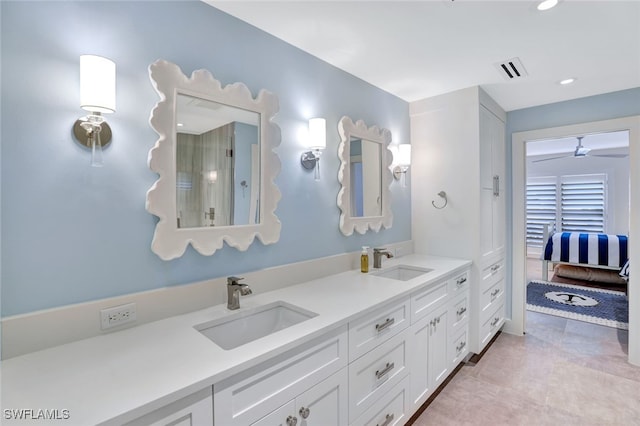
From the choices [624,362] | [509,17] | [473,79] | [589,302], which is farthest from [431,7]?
[589,302]

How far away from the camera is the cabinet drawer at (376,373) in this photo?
1.43 metres

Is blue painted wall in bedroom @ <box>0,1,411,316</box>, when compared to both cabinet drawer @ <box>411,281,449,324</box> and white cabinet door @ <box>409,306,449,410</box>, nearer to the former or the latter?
cabinet drawer @ <box>411,281,449,324</box>

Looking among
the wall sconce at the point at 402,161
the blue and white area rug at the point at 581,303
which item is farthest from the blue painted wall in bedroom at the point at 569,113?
the wall sconce at the point at 402,161

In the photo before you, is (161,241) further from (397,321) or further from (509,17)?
(509,17)

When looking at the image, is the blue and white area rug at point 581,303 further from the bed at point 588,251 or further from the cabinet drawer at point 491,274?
the cabinet drawer at point 491,274

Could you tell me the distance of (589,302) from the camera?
4.05 metres

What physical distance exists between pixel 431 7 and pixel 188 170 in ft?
4.77

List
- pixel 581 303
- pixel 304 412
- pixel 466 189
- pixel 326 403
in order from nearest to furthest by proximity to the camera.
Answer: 1. pixel 304 412
2. pixel 326 403
3. pixel 466 189
4. pixel 581 303

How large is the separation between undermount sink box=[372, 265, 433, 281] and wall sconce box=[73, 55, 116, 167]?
6.11ft

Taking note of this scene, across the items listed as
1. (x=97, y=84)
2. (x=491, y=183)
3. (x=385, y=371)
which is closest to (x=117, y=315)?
(x=97, y=84)

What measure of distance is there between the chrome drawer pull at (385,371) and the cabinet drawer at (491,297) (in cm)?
140

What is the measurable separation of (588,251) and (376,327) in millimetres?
5219

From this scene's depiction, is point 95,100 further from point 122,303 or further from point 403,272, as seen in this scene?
point 403,272

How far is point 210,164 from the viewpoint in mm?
1509
